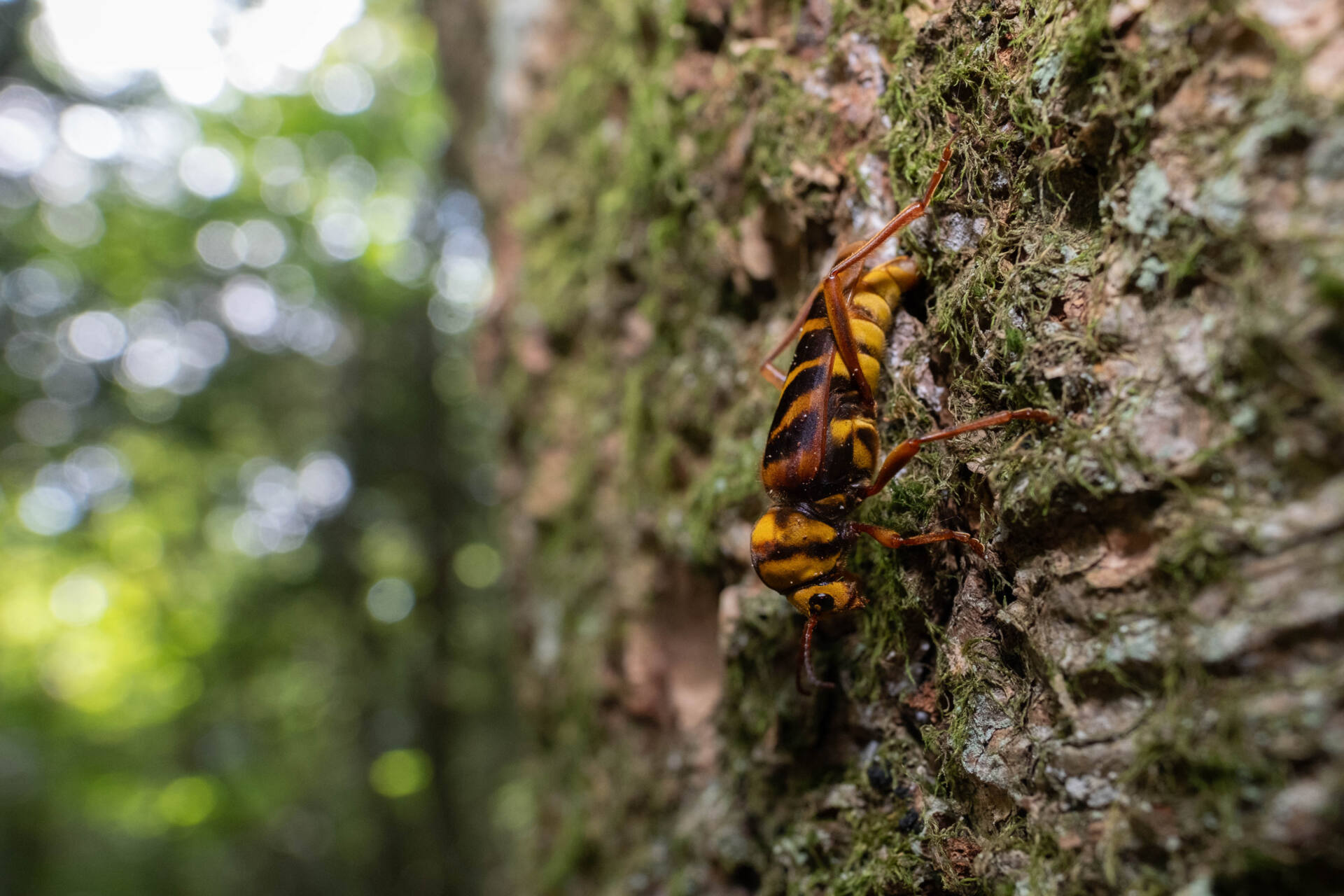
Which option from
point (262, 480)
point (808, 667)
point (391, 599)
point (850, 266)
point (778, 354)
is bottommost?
point (391, 599)

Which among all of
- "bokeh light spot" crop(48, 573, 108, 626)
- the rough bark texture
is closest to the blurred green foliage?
"bokeh light spot" crop(48, 573, 108, 626)

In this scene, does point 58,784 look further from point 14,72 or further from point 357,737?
point 14,72

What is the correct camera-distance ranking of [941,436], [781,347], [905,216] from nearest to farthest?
[941,436] < [905,216] < [781,347]

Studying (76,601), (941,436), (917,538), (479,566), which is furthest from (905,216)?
(76,601)

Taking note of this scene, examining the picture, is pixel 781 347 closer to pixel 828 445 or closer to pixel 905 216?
pixel 828 445

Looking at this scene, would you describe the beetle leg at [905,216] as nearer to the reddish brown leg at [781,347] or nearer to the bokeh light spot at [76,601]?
the reddish brown leg at [781,347]

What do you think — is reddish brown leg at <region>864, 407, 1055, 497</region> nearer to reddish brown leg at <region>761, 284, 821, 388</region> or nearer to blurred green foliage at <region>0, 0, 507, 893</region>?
reddish brown leg at <region>761, 284, 821, 388</region>

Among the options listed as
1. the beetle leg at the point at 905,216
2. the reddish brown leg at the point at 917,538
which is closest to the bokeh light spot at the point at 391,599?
the reddish brown leg at the point at 917,538

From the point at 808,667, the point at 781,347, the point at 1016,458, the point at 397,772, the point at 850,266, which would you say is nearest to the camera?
the point at 1016,458
